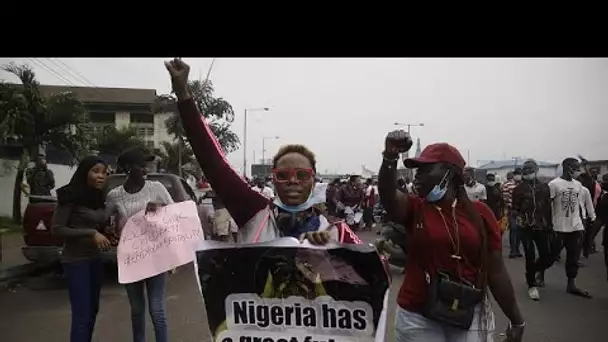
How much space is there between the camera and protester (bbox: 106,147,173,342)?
12.9 ft

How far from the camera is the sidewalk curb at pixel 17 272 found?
7.99 meters

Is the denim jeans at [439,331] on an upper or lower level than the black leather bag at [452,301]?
lower

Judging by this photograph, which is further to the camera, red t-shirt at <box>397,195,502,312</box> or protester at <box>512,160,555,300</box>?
protester at <box>512,160,555,300</box>

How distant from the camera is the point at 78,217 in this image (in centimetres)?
377

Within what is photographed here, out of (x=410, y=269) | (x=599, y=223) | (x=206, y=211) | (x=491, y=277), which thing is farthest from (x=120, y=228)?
(x=599, y=223)

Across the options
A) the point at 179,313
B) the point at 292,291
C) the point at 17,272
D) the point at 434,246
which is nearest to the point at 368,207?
the point at 17,272

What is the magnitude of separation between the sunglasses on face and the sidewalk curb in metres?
6.90

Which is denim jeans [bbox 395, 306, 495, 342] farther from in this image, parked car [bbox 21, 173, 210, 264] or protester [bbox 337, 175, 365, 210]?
protester [bbox 337, 175, 365, 210]

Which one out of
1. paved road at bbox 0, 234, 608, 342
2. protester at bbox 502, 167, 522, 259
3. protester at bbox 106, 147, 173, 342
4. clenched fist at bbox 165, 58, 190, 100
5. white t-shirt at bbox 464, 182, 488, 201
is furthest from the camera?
protester at bbox 502, 167, 522, 259

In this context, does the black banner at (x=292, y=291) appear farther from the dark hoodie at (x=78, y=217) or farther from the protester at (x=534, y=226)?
the protester at (x=534, y=226)

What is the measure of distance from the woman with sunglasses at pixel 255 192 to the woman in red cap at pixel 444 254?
0.45 m

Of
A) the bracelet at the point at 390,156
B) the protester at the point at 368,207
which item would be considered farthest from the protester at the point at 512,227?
the bracelet at the point at 390,156

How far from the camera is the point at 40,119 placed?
613 inches

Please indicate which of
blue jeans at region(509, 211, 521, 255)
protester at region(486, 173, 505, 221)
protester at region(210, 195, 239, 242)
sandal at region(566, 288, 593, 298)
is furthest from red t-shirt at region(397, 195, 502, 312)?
blue jeans at region(509, 211, 521, 255)
